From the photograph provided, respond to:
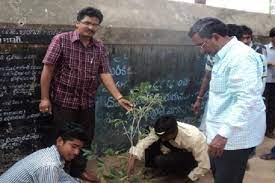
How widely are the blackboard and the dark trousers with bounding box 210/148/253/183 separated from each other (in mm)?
2154

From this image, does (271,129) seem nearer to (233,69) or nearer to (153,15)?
(153,15)

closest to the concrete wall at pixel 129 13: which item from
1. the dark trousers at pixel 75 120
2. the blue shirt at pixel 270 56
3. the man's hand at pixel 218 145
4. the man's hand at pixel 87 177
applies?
the blue shirt at pixel 270 56

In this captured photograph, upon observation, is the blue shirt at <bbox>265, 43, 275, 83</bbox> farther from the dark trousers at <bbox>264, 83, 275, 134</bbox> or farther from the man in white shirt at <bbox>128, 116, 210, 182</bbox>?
the man in white shirt at <bbox>128, 116, 210, 182</bbox>

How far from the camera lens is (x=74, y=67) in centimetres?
393

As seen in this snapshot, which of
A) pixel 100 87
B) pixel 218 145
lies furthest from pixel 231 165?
pixel 100 87

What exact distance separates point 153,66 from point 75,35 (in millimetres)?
1740

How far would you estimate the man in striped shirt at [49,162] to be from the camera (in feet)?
9.65

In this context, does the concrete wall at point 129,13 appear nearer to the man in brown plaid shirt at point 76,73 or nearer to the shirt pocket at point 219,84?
the man in brown plaid shirt at point 76,73

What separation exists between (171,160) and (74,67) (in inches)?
59.7

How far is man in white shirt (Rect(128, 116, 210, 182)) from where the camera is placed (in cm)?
424

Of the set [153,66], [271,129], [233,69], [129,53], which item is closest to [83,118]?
[129,53]

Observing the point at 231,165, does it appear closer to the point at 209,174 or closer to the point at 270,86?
the point at 209,174

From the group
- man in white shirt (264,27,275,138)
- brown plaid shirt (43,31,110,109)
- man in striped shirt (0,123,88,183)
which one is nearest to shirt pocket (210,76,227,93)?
man in striped shirt (0,123,88,183)

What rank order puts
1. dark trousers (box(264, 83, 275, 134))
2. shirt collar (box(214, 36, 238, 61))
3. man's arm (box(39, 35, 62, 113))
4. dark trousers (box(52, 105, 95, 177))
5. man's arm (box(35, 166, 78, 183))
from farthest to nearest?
dark trousers (box(264, 83, 275, 134)) → dark trousers (box(52, 105, 95, 177)) → man's arm (box(39, 35, 62, 113)) → man's arm (box(35, 166, 78, 183)) → shirt collar (box(214, 36, 238, 61))
